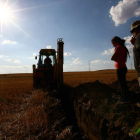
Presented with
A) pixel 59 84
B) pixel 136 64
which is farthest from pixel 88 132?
pixel 59 84

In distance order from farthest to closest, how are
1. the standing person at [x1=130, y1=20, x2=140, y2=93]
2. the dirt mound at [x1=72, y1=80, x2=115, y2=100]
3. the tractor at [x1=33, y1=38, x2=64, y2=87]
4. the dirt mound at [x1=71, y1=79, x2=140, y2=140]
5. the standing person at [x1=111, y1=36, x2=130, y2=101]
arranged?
the tractor at [x1=33, y1=38, x2=64, y2=87] < the dirt mound at [x1=72, y1=80, x2=115, y2=100] < the standing person at [x1=111, y1=36, x2=130, y2=101] < the dirt mound at [x1=71, y1=79, x2=140, y2=140] < the standing person at [x1=130, y1=20, x2=140, y2=93]

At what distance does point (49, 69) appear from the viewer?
7.23m

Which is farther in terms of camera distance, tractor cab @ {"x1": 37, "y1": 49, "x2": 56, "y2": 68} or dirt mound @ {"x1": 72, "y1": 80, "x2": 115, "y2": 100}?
tractor cab @ {"x1": 37, "y1": 49, "x2": 56, "y2": 68}

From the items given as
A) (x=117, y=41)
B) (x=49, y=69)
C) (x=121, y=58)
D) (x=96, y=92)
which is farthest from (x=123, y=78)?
(x=49, y=69)

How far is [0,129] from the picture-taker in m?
2.73

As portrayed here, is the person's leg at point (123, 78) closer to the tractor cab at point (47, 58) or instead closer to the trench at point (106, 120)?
the trench at point (106, 120)

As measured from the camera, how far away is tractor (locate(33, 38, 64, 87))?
658 centimetres

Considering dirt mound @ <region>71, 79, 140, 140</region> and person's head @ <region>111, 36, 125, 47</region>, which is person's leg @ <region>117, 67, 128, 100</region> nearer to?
dirt mound @ <region>71, 79, 140, 140</region>

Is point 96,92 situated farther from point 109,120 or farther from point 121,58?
point 109,120

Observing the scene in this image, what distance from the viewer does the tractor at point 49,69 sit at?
6582 mm

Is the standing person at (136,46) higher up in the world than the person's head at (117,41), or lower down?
lower down

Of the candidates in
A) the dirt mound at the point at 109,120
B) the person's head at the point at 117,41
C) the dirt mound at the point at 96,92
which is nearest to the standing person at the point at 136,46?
the dirt mound at the point at 109,120

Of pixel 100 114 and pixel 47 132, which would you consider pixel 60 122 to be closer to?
pixel 47 132

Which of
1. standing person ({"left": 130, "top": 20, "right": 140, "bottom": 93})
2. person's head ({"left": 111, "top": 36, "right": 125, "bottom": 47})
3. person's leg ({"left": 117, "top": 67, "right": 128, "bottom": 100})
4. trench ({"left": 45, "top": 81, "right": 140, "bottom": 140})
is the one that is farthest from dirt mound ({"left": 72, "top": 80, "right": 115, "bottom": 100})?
standing person ({"left": 130, "top": 20, "right": 140, "bottom": 93})
